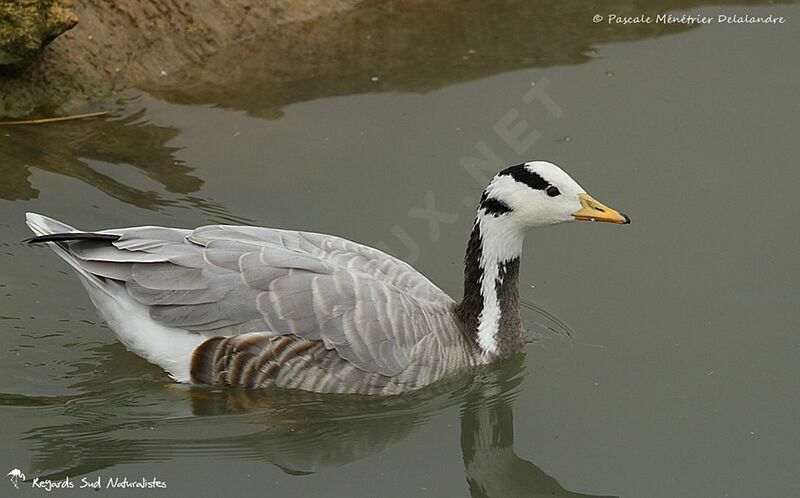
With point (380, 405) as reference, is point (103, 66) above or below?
above

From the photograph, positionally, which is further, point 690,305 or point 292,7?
point 292,7

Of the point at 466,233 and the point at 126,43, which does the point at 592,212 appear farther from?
the point at 126,43

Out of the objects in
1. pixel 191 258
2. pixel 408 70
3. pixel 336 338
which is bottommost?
pixel 336 338

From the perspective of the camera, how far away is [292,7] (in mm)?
10023

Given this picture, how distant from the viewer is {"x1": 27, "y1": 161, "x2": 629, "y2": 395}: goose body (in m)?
6.36

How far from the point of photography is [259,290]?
20.9 ft

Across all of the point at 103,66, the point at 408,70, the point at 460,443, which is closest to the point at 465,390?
the point at 460,443

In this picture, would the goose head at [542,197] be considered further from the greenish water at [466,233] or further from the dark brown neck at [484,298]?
the greenish water at [466,233]

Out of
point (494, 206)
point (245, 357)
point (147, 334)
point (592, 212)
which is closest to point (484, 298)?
point (494, 206)

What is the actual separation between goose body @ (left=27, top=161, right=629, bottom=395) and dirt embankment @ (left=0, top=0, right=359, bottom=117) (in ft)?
8.39

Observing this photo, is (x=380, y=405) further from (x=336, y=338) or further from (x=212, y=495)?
(x=212, y=495)

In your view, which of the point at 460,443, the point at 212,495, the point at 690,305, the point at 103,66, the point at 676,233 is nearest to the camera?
the point at 212,495

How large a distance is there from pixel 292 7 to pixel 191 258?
4.13 metres

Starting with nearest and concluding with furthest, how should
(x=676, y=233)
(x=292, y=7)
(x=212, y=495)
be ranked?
(x=212, y=495)
(x=676, y=233)
(x=292, y=7)
